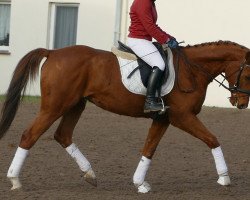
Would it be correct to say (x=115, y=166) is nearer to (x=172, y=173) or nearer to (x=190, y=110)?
(x=172, y=173)

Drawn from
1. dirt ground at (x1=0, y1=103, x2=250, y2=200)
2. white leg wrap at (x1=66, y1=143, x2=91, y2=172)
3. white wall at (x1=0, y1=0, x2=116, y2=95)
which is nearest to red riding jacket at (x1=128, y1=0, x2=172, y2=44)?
white leg wrap at (x1=66, y1=143, x2=91, y2=172)

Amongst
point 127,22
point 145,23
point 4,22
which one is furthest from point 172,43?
point 4,22

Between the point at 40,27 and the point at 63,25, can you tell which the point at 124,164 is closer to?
the point at 40,27

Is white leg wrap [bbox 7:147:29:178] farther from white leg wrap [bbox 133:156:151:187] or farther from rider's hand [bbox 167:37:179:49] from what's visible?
rider's hand [bbox 167:37:179:49]

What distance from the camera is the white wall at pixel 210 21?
20844mm

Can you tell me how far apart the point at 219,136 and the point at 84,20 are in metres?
8.70

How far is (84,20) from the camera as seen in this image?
22.7 metres

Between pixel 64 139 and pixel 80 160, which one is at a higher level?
pixel 64 139

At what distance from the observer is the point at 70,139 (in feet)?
32.3

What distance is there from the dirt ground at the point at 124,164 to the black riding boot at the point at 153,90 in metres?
1.14

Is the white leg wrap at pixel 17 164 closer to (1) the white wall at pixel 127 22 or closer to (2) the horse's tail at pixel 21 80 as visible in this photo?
(2) the horse's tail at pixel 21 80

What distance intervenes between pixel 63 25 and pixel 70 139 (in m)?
14.0

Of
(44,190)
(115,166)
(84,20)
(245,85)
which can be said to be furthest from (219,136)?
(84,20)

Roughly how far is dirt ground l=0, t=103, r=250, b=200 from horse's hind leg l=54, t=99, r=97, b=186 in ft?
0.64
